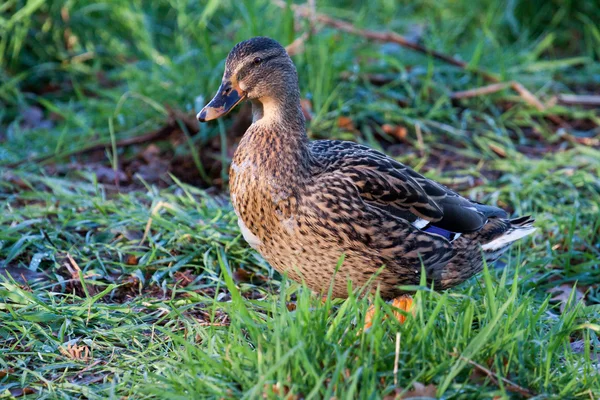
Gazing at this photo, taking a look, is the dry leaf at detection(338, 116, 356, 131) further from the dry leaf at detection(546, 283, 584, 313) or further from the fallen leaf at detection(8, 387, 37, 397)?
the fallen leaf at detection(8, 387, 37, 397)

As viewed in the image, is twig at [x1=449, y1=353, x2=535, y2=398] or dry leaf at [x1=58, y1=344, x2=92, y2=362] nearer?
twig at [x1=449, y1=353, x2=535, y2=398]

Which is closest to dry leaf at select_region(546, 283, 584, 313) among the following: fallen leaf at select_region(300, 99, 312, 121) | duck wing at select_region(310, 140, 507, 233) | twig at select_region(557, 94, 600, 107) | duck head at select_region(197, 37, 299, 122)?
duck wing at select_region(310, 140, 507, 233)

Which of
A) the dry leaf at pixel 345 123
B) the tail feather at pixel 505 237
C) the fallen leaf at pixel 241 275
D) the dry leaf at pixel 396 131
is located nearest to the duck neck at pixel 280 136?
the fallen leaf at pixel 241 275

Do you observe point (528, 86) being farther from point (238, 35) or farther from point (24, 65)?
point (24, 65)

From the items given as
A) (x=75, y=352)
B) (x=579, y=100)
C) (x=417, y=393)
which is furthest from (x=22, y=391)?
(x=579, y=100)

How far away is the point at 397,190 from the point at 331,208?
13.5 inches

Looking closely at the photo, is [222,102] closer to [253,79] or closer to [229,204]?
[253,79]

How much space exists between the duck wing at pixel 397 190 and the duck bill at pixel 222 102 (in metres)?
0.39

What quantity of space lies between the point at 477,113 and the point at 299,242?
3.09m

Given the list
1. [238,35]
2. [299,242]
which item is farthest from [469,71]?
[299,242]

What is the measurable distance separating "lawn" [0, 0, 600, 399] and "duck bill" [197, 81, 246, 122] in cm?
76

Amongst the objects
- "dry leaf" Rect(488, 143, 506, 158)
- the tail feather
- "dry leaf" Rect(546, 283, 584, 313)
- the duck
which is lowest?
"dry leaf" Rect(546, 283, 584, 313)

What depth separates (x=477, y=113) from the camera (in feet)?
19.7

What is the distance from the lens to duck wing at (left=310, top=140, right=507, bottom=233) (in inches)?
135
